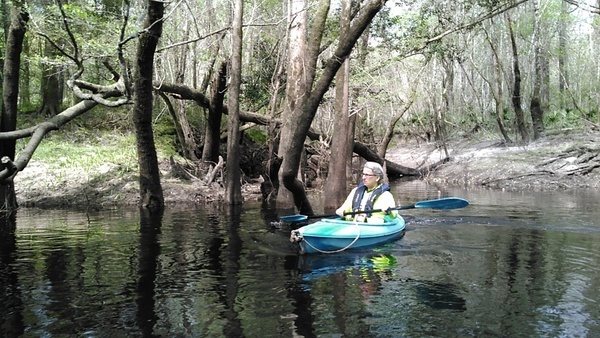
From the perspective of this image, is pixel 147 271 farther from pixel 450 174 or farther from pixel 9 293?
pixel 450 174

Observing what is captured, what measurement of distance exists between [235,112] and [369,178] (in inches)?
220

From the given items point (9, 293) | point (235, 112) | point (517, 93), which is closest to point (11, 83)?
point (235, 112)

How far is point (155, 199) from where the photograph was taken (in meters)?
12.4

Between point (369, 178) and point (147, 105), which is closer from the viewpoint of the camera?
point (369, 178)

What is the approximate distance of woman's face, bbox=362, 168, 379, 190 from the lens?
877 centimetres

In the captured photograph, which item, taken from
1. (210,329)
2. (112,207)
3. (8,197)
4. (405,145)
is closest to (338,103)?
(112,207)

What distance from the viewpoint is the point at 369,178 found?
885 centimetres

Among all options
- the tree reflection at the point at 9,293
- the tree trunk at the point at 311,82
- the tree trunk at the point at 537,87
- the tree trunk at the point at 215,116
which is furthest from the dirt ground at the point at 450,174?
the tree trunk at the point at 311,82

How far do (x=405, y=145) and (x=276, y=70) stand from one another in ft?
66.4

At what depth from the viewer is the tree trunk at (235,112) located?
43.1ft

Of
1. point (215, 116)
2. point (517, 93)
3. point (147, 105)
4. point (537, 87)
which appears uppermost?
point (537, 87)

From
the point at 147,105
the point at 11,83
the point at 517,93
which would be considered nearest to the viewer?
the point at 147,105

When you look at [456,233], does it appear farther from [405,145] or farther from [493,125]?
[405,145]

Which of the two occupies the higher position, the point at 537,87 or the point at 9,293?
the point at 537,87
